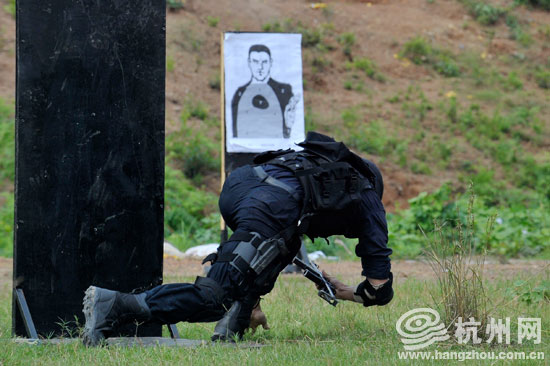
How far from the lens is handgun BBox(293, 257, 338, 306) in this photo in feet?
16.8

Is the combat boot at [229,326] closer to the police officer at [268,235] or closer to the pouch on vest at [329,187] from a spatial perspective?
the police officer at [268,235]

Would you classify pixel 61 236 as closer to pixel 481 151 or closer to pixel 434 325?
pixel 434 325

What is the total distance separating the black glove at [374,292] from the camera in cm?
498

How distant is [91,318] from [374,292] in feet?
5.56

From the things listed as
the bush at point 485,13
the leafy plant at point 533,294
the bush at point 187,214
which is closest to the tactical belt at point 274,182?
the leafy plant at point 533,294

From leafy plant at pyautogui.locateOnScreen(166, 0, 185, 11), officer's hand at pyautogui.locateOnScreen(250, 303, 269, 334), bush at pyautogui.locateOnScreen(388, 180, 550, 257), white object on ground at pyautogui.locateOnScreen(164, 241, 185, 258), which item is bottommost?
white object on ground at pyautogui.locateOnScreen(164, 241, 185, 258)

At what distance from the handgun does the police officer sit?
0.13m

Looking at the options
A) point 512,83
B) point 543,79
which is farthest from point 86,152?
point 543,79

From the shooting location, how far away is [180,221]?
42.4 ft

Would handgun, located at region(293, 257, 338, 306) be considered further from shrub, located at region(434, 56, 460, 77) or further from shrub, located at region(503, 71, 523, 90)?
shrub, located at region(503, 71, 523, 90)

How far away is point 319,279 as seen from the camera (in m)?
5.20

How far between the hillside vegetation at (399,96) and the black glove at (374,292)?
659cm

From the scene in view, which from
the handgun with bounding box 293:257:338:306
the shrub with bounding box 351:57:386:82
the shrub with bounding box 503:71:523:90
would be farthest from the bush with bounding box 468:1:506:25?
the handgun with bounding box 293:257:338:306

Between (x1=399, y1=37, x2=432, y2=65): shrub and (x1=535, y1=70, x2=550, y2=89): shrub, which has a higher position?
→ (x1=399, y1=37, x2=432, y2=65): shrub
